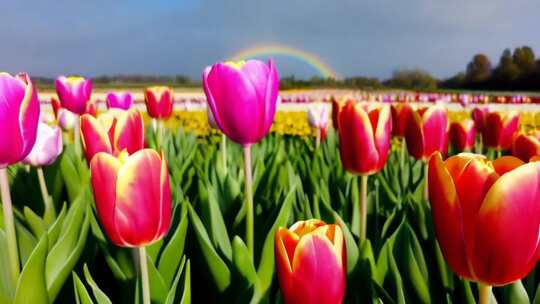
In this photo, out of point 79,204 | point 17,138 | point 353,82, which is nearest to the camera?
point 17,138

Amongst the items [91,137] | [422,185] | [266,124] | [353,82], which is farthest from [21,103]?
[353,82]

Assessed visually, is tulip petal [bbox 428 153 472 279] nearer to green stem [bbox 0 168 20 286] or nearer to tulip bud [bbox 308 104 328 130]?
green stem [bbox 0 168 20 286]

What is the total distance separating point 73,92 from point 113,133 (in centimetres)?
174

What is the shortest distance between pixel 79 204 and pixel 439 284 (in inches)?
43.5

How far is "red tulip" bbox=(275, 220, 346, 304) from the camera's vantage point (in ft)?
3.02

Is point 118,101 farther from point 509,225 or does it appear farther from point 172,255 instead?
point 509,225

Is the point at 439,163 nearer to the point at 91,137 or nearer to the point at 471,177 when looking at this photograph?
the point at 471,177

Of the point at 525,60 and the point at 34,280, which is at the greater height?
the point at 525,60

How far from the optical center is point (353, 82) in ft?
160

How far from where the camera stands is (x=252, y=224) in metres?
1.58

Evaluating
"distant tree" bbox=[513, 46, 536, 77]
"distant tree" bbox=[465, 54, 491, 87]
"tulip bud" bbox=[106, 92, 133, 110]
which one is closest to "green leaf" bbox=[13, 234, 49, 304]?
"tulip bud" bbox=[106, 92, 133, 110]

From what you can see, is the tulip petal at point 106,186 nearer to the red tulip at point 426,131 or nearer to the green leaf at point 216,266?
the green leaf at point 216,266

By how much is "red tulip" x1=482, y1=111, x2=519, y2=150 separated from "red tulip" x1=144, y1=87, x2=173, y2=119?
2.10 metres

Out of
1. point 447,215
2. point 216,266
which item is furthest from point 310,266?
point 216,266
